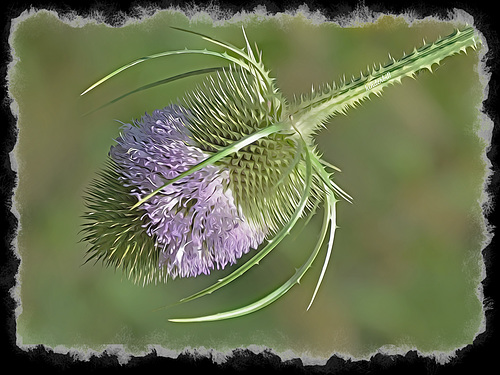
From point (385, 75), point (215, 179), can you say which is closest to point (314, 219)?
point (215, 179)

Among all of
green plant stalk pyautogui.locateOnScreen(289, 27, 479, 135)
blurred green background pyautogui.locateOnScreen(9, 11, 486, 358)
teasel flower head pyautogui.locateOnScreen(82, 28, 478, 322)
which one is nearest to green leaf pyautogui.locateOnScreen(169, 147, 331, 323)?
teasel flower head pyautogui.locateOnScreen(82, 28, 478, 322)

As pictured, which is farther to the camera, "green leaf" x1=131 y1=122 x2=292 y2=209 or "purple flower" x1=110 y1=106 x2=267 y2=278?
"purple flower" x1=110 y1=106 x2=267 y2=278

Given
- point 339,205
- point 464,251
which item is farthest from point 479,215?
point 339,205

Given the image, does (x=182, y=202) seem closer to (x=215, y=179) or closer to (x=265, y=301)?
(x=215, y=179)

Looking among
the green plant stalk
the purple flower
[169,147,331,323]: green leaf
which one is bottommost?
[169,147,331,323]: green leaf

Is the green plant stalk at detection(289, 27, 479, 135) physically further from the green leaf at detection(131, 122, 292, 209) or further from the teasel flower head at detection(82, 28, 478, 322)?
the green leaf at detection(131, 122, 292, 209)

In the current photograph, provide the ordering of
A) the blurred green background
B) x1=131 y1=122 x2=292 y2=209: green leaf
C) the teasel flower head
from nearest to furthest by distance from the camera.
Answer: x1=131 y1=122 x2=292 y2=209: green leaf, the teasel flower head, the blurred green background

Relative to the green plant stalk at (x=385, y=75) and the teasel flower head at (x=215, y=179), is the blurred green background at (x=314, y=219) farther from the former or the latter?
the green plant stalk at (x=385, y=75)
